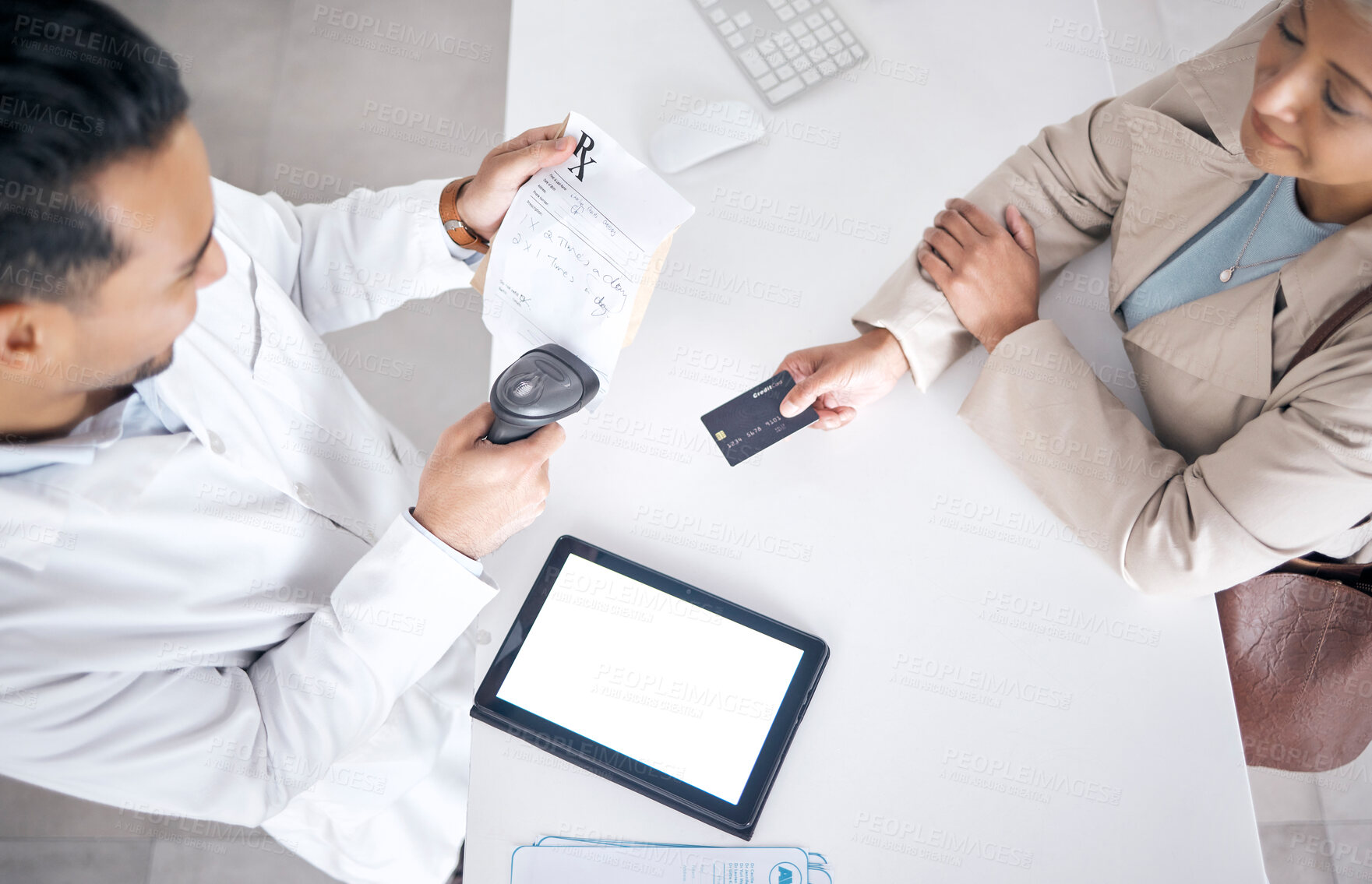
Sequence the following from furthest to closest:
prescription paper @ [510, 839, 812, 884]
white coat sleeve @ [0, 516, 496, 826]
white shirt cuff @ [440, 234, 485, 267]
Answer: white shirt cuff @ [440, 234, 485, 267] < prescription paper @ [510, 839, 812, 884] < white coat sleeve @ [0, 516, 496, 826]

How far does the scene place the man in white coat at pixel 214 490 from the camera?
0.58 m

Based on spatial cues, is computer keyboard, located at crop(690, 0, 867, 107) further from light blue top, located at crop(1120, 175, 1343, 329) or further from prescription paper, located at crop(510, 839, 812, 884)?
prescription paper, located at crop(510, 839, 812, 884)

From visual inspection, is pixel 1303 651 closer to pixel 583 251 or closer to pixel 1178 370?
pixel 1178 370

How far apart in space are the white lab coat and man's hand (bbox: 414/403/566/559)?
0.03 m

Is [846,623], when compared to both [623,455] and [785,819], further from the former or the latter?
[623,455]

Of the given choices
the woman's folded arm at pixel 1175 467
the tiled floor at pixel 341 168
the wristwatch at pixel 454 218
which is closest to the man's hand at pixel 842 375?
the woman's folded arm at pixel 1175 467

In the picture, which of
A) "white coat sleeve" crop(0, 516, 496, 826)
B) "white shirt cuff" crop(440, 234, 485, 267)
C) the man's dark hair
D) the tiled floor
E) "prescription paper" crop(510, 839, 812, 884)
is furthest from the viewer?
the tiled floor

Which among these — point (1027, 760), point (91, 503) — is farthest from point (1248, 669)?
point (91, 503)

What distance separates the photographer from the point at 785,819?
0.80 meters

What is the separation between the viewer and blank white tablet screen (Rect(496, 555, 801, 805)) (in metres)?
0.79

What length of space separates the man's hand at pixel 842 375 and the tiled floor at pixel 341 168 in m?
1.00

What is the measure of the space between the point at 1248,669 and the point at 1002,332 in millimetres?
480

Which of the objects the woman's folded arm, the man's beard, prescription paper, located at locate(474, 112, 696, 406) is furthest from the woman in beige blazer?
the man's beard

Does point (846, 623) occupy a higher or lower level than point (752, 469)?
lower
